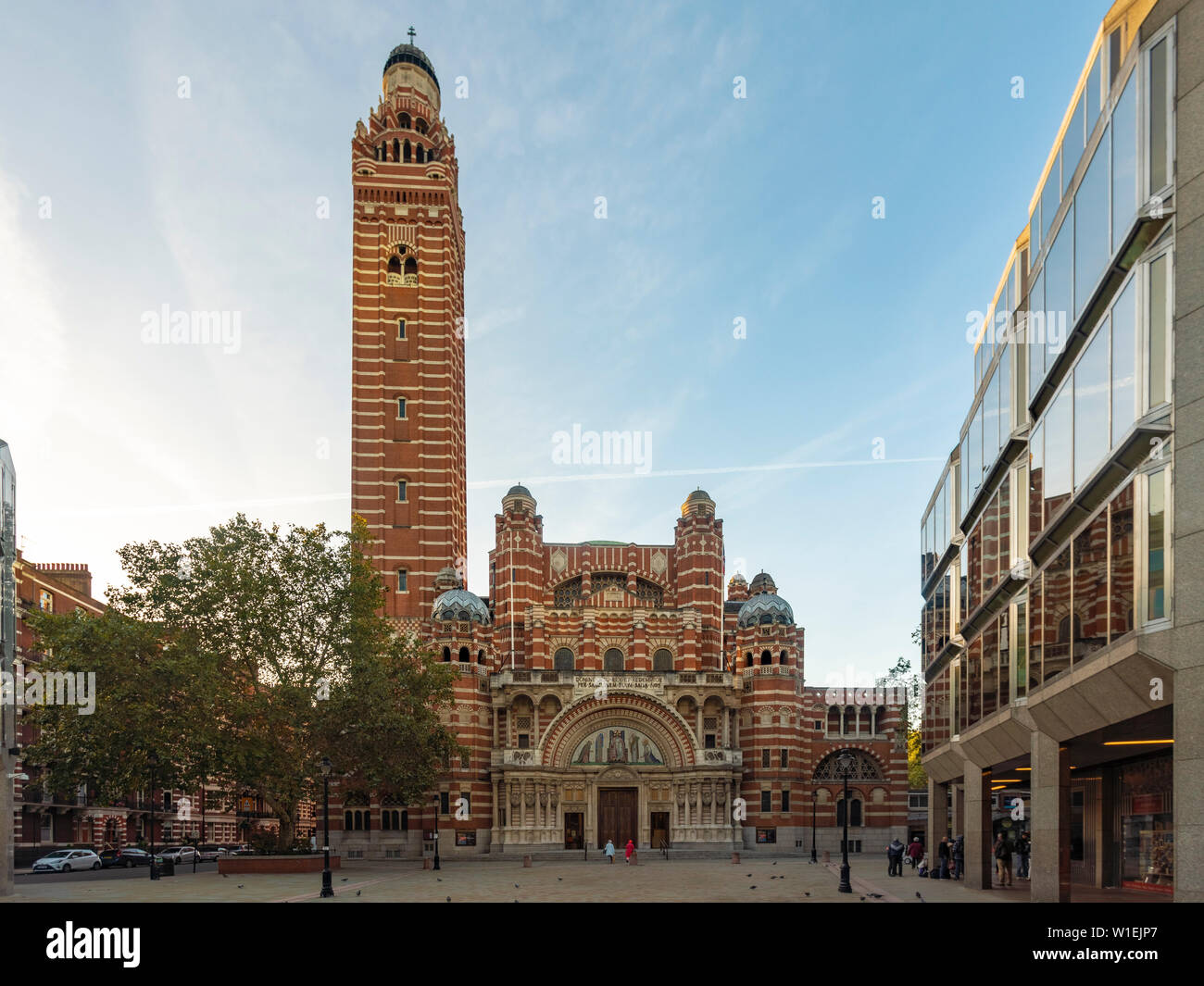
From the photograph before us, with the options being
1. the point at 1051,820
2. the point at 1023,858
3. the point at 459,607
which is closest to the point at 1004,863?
the point at 1023,858

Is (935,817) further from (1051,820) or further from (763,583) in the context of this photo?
(763,583)

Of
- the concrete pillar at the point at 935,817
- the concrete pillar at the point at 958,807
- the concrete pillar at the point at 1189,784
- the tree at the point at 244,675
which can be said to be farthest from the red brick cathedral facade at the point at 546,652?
the concrete pillar at the point at 1189,784

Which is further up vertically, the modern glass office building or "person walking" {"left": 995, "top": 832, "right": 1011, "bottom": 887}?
the modern glass office building

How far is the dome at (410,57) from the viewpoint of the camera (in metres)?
78.8

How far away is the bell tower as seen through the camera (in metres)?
69.1

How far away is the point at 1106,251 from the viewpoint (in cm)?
1855

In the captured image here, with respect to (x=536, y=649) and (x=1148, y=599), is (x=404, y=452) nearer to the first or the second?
(x=536, y=649)

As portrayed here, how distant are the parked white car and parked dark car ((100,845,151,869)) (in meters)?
2.99

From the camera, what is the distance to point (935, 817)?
41.3m

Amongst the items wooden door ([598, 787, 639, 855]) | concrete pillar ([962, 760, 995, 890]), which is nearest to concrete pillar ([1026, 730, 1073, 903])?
concrete pillar ([962, 760, 995, 890])

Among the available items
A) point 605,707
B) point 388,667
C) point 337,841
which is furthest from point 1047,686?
point 337,841

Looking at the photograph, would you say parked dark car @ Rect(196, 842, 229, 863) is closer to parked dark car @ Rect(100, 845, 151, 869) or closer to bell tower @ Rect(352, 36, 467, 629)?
parked dark car @ Rect(100, 845, 151, 869)

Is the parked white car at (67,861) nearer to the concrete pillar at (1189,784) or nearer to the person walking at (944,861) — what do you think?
the person walking at (944,861)
